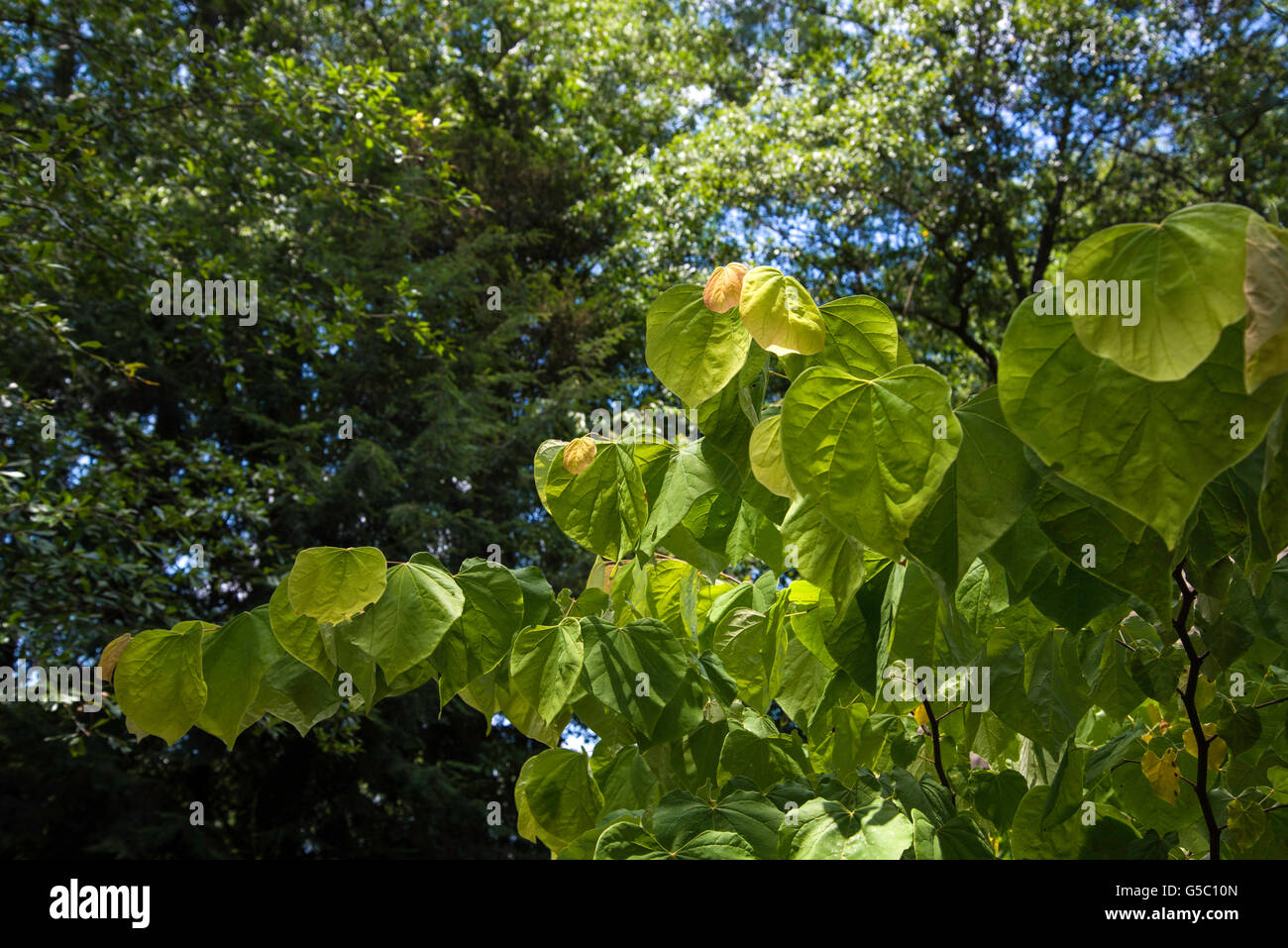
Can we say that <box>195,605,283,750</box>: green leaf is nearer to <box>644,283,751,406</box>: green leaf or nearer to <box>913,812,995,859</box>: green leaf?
<box>644,283,751,406</box>: green leaf

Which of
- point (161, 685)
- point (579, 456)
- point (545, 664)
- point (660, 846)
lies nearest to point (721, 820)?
point (660, 846)

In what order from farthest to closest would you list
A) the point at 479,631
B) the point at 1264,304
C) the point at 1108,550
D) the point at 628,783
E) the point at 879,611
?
1. the point at 628,783
2. the point at 479,631
3. the point at 879,611
4. the point at 1108,550
5. the point at 1264,304

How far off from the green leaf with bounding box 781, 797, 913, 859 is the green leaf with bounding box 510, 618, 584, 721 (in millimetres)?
198

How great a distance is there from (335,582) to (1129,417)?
0.48 meters

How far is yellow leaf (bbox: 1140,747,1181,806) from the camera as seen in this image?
0.78 m

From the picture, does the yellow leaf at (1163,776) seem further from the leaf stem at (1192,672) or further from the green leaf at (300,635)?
the green leaf at (300,635)

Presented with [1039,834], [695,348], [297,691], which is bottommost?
[1039,834]

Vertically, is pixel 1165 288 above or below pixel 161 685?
above

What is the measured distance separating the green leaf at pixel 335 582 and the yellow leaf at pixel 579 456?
161 millimetres

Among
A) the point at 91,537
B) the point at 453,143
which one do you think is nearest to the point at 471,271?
the point at 453,143

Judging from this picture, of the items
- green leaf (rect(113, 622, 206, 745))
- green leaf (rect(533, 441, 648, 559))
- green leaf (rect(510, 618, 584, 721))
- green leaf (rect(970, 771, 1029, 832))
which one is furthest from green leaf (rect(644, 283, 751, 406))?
green leaf (rect(970, 771, 1029, 832))

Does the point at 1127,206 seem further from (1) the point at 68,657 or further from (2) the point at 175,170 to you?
(1) the point at 68,657

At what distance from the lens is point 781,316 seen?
0.54 meters

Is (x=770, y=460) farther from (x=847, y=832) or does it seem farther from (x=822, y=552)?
(x=847, y=832)
